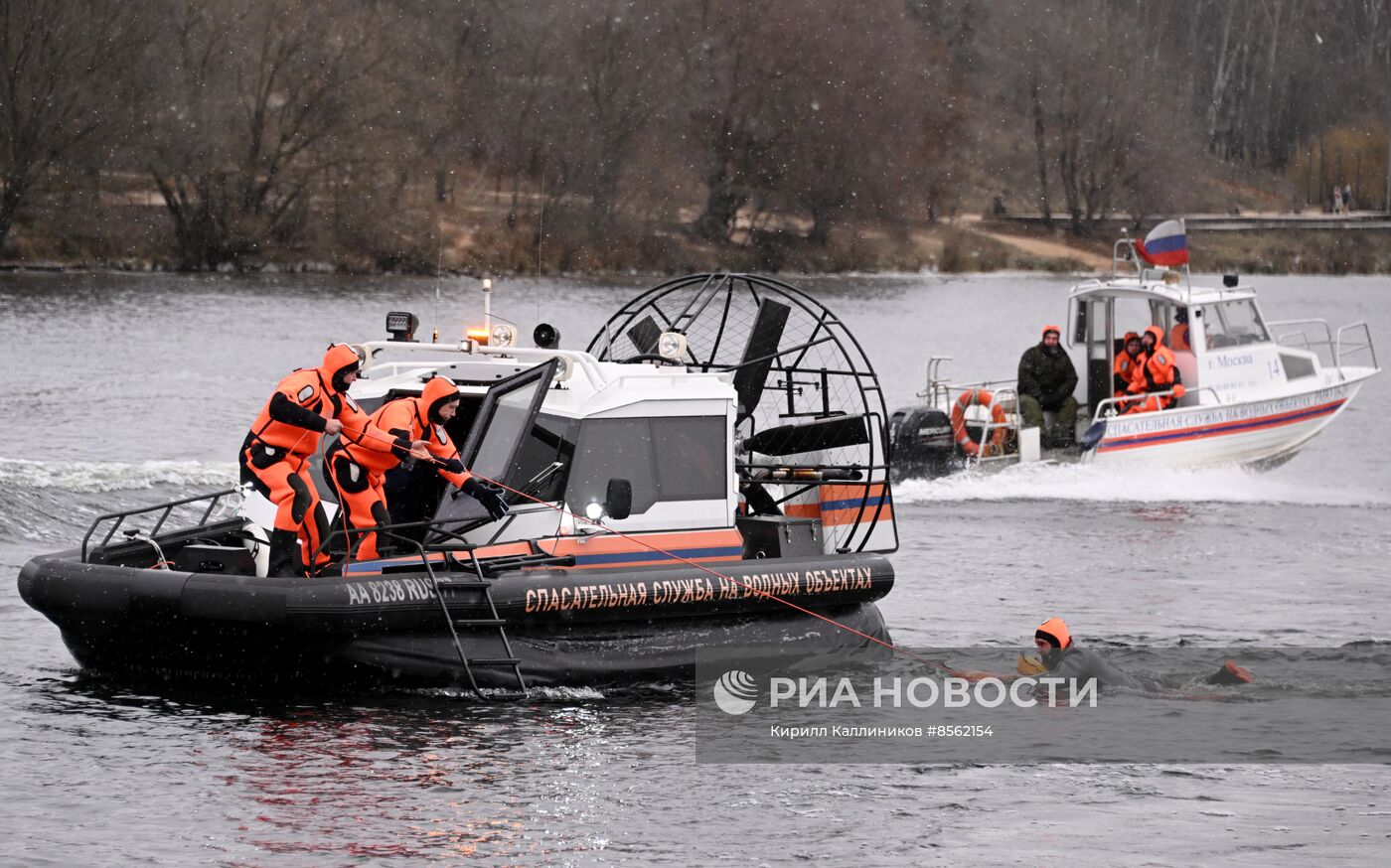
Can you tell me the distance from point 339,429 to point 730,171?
49086mm

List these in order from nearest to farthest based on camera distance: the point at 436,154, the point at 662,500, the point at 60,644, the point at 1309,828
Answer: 1. the point at 1309,828
2. the point at 662,500
3. the point at 60,644
4. the point at 436,154

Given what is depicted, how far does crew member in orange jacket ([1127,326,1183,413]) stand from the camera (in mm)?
22719

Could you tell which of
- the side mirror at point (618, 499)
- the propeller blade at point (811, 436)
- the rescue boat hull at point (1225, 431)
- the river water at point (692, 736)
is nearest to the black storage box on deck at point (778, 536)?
the propeller blade at point (811, 436)

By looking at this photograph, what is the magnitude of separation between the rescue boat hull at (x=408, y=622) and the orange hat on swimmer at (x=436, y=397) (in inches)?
44.5

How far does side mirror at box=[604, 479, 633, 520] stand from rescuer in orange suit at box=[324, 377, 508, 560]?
26.1 inches

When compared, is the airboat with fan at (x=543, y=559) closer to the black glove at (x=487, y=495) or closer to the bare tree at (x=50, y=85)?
the black glove at (x=487, y=495)

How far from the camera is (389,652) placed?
37.9 ft

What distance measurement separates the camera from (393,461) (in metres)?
11.9

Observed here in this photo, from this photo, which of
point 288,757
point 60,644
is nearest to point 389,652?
point 288,757

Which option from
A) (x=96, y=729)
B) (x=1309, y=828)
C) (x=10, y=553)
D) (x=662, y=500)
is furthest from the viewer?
(x=10, y=553)

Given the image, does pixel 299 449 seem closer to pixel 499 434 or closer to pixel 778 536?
pixel 499 434

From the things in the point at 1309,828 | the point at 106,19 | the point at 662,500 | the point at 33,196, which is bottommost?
the point at 1309,828

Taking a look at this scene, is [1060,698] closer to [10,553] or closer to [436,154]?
[10,553]

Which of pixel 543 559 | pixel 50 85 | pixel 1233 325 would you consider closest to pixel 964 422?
pixel 1233 325
